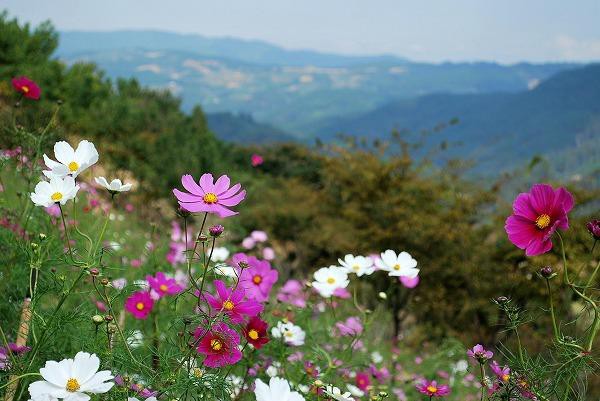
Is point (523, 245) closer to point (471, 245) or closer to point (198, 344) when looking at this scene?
point (198, 344)

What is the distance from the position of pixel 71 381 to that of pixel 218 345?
1.00 ft

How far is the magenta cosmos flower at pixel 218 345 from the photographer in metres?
1.07

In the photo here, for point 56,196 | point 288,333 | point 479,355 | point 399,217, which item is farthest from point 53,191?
point 399,217

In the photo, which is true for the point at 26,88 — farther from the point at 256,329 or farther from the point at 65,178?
the point at 256,329

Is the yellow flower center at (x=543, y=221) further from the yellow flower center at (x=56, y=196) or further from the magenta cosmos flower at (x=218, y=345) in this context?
the yellow flower center at (x=56, y=196)

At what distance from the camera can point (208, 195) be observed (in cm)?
107

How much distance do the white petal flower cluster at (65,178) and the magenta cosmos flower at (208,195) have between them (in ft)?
0.41

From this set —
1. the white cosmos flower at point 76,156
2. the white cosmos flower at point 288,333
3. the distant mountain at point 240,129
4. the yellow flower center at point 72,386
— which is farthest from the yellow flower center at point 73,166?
the distant mountain at point 240,129

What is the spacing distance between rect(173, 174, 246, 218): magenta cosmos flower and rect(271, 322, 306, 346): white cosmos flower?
67 cm

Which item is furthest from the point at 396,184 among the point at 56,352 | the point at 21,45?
the point at 21,45

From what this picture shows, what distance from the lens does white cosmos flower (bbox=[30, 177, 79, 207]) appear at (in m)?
1.05

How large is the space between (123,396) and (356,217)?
9.33m

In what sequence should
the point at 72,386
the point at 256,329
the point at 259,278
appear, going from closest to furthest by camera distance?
the point at 72,386
the point at 256,329
the point at 259,278

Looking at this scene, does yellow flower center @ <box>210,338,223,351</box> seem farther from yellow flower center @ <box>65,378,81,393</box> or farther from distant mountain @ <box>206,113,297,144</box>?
distant mountain @ <box>206,113,297,144</box>
